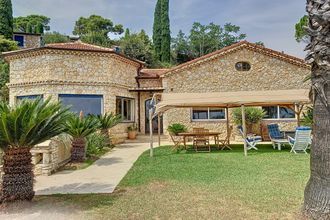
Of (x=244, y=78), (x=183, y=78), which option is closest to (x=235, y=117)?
(x=244, y=78)

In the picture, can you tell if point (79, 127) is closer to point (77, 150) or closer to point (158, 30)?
point (77, 150)

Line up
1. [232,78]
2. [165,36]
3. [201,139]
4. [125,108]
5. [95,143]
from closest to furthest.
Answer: [95,143] < [201,139] < [232,78] < [125,108] < [165,36]

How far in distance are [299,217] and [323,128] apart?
1.87 m

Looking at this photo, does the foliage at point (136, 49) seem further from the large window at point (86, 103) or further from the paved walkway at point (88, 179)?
the paved walkway at point (88, 179)

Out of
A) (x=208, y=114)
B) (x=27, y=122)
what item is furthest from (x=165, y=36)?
(x=27, y=122)

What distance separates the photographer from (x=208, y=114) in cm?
2286

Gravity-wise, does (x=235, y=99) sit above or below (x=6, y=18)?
below

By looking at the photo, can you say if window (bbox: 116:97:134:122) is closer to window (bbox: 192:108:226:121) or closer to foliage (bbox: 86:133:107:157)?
foliage (bbox: 86:133:107:157)

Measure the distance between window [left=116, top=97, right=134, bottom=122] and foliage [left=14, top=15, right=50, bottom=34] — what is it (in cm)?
4245

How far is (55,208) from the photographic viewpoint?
272 inches

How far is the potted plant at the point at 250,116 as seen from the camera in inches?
836

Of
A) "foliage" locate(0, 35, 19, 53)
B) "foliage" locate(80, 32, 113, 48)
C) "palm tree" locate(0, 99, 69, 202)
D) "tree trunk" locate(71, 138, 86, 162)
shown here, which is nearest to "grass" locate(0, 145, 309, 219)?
"palm tree" locate(0, 99, 69, 202)

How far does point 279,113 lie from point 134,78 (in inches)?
479

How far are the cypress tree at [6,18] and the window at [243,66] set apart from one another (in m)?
35.2
